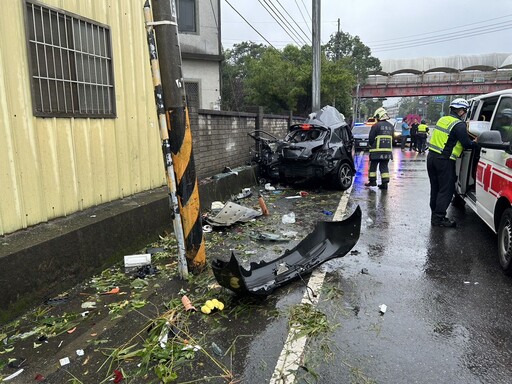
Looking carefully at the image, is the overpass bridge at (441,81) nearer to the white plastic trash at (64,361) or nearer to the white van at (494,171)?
the white van at (494,171)

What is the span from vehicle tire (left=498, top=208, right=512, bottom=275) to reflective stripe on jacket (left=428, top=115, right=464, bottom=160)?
1868 millimetres

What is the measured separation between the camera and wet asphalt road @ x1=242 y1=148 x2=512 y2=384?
8.92ft

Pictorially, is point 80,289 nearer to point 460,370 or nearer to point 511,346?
Result: point 460,370

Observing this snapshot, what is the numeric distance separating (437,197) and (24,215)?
5789mm

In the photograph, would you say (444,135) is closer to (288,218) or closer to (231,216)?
(288,218)

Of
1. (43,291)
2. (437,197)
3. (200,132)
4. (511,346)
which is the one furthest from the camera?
(200,132)

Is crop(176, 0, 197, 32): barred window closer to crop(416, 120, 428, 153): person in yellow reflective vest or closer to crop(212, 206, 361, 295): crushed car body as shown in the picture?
crop(416, 120, 428, 153): person in yellow reflective vest

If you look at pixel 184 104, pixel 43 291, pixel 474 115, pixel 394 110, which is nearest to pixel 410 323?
pixel 184 104

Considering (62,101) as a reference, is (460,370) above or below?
below

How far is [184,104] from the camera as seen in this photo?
13.7ft

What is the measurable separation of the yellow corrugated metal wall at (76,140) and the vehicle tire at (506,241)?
15.8 feet

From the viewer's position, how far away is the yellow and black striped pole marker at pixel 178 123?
13.1 feet

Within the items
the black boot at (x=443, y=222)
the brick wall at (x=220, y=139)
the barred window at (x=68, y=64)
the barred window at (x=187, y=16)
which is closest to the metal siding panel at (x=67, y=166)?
the barred window at (x=68, y=64)

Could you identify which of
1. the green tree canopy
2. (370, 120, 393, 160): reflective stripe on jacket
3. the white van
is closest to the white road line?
the white van
